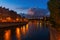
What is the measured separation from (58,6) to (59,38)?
19.4 feet

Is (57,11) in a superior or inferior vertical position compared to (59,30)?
superior

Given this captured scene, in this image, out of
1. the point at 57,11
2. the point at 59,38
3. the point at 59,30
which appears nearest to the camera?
the point at 59,38

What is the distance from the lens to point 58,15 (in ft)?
71.5

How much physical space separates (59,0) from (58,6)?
0.96m

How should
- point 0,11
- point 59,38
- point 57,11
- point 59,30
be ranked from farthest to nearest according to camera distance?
point 0,11, point 57,11, point 59,30, point 59,38

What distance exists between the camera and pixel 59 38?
53.1ft

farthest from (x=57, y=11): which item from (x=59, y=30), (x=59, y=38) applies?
(x=59, y=38)

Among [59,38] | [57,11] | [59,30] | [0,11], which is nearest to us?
[59,38]

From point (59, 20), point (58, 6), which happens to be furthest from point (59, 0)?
point (59, 20)

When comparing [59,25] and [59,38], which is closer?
[59,38]

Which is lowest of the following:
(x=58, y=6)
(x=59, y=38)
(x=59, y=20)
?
(x=59, y=38)

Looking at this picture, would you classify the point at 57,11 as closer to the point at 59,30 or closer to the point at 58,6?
the point at 58,6

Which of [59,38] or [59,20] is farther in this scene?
[59,20]

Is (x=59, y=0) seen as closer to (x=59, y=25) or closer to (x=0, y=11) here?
(x=59, y=25)
